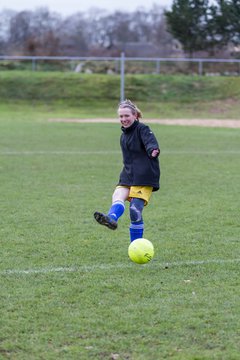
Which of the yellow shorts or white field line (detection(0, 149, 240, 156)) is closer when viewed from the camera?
the yellow shorts

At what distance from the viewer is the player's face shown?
7.05 meters

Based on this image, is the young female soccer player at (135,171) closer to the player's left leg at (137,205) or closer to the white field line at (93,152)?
the player's left leg at (137,205)

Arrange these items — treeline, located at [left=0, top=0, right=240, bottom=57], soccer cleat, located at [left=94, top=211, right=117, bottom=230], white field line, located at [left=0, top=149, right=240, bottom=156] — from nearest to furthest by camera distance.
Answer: soccer cleat, located at [left=94, top=211, right=117, bottom=230] → white field line, located at [left=0, top=149, right=240, bottom=156] → treeline, located at [left=0, top=0, right=240, bottom=57]

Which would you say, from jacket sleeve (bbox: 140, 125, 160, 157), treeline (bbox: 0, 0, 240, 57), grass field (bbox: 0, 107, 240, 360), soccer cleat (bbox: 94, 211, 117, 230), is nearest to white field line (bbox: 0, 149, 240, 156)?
grass field (bbox: 0, 107, 240, 360)

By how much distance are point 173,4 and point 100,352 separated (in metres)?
40.9

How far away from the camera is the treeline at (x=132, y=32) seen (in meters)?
43.0

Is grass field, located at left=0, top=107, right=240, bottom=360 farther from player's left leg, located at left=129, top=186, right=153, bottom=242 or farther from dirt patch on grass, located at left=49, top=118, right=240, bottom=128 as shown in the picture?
dirt patch on grass, located at left=49, top=118, right=240, bottom=128

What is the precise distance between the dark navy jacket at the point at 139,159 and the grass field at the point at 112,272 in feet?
2.55

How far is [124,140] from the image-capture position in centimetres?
722

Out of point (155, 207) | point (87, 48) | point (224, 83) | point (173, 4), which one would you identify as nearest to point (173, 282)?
Answer: point (155, 207)

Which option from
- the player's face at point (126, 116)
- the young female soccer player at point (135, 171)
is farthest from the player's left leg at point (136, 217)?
the player's face at point (126, 116)

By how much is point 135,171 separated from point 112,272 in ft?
3.99

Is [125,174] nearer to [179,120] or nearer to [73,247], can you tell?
[73,247]

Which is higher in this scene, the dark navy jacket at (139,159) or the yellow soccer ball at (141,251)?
the dark navy jacket at (139,159)
